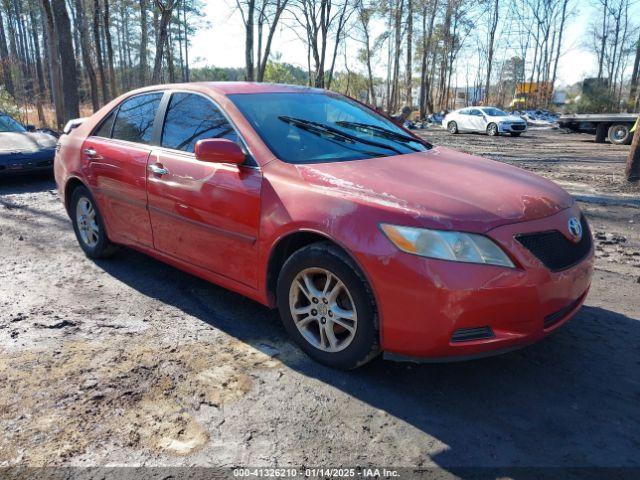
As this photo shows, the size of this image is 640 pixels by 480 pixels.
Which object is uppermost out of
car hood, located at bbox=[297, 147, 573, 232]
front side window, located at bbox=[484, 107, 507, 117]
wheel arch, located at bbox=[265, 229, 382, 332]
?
front side window, located at bbox=[484, 107, 507, 117]

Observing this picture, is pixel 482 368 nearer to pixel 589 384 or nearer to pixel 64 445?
pixel 589 384

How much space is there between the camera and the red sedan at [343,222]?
246 cm

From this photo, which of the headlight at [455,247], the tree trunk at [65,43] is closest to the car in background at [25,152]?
the tree trunk at [65,43]

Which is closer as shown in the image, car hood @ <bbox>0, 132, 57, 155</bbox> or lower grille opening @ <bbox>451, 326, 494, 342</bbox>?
lower grille opening @ <bbox>451, 326, 494, 342</bbox>

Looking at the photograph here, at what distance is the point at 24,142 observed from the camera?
8.91 meters

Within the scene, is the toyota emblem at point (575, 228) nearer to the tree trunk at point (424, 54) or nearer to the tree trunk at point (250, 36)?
the tree trunk at point (250, 36)

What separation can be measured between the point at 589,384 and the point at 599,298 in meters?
1.45

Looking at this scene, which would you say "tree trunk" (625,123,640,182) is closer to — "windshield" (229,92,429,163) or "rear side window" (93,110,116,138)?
"windshield" (229,92,429,163)

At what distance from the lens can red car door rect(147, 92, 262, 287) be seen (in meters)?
3.15

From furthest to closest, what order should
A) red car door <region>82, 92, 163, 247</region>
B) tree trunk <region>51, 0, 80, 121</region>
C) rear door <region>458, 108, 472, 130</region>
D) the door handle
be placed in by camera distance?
rear door <region>458, 108, 472, 130</region>
tree trunk <region>51, 0, 80, 121</region>
red car door <region>82, 92, 163, 247</region>
the door handle

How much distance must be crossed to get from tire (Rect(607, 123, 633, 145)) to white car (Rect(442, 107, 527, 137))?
19.9 ft

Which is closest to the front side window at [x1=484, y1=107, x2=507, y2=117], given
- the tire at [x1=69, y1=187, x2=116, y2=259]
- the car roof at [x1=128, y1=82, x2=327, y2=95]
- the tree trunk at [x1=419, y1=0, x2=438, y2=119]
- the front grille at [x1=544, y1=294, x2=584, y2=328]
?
the tree trunk at [x1=419, y1=0, x2=438, y2=119]

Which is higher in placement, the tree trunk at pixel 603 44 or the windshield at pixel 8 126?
the tree trunk at pixel 603 44

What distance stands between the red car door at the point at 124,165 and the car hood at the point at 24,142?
16.4 feet
